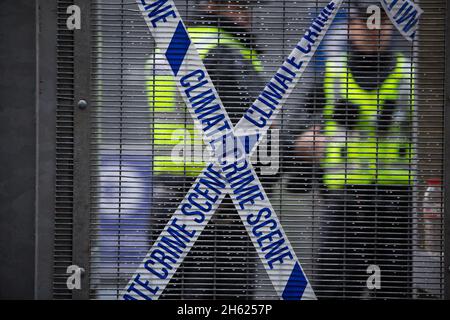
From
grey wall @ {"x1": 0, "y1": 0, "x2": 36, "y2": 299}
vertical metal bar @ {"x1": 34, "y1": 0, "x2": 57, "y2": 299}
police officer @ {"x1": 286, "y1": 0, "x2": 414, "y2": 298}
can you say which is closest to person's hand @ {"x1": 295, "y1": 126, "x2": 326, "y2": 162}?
police officer @ {"x1": 286, "y1": 0, "x2": 414, "y2": 298}

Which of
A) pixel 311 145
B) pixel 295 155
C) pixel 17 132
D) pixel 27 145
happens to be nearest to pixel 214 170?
pixel 295 155

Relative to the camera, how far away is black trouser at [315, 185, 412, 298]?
21.2ft

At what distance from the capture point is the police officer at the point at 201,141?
6461 mm

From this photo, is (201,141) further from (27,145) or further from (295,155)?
(27,145)

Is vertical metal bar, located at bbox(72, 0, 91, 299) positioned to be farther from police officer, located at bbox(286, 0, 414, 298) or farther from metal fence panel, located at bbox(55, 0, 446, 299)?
A: police officer, located at bbox(286, 0, 414, 298)

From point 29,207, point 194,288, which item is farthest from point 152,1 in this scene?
point 194,288

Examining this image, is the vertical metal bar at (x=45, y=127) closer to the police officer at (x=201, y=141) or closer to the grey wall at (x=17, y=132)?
A: the grey wall at (x=17, y=132)

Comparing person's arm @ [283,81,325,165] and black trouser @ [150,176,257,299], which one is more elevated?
person's arm @ [283,81,325,165]

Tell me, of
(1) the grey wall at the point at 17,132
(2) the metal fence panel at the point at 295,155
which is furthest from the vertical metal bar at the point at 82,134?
(1) the grey wall at the point at 17,132

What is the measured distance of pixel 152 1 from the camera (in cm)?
647

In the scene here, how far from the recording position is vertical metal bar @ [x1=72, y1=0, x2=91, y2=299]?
252 inches

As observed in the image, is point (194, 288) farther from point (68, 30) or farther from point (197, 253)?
point (68, 30)

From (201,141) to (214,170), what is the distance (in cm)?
29

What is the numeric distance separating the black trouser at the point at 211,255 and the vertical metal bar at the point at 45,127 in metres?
0.95
